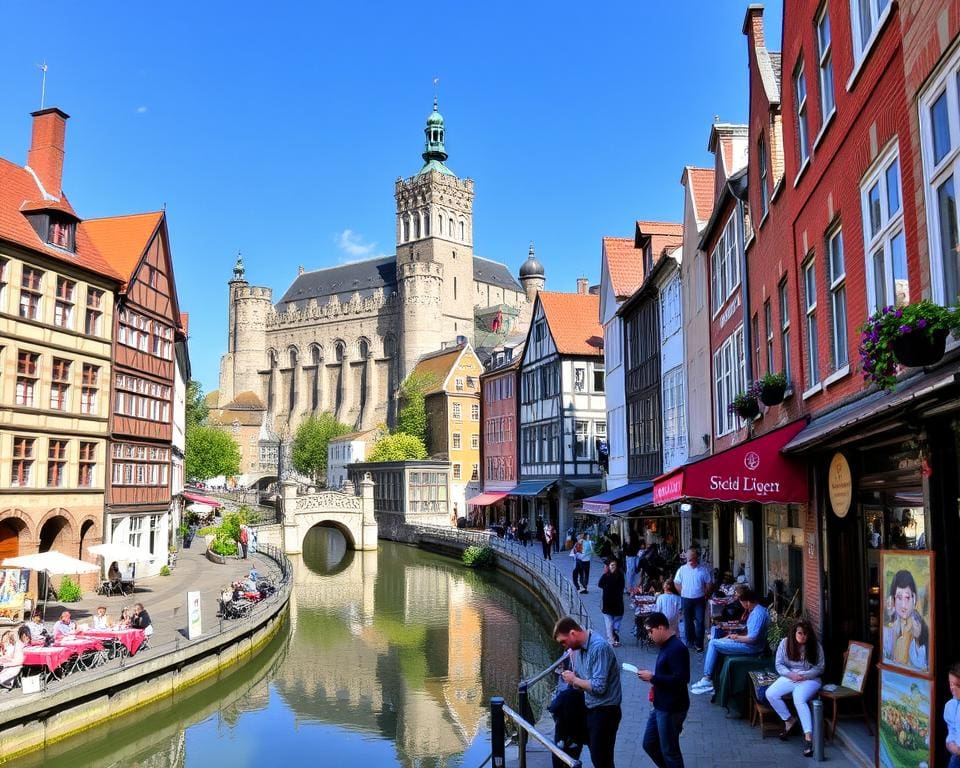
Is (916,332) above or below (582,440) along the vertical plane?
below

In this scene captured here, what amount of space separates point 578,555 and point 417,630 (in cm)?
681

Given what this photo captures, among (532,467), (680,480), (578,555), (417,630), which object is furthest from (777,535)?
(532,467)

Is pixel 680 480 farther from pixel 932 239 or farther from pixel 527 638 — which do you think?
pixel 527 638

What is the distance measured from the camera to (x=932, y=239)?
661 centimetres

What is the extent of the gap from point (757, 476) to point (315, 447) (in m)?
91.9

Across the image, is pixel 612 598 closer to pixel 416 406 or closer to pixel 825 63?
pixel 825 63

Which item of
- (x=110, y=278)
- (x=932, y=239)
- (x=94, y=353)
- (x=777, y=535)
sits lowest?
(x=777, y=535)

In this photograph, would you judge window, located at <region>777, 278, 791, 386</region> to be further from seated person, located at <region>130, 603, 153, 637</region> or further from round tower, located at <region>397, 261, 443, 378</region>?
round tower, located at <region>397, 261, 443, 378</region>

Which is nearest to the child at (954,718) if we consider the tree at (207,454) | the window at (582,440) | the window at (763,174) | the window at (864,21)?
the window at (864,21)

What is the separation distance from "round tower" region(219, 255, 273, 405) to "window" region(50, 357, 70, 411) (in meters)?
99.5

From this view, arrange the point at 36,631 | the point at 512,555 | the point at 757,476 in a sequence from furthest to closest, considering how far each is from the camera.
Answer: the point at 512,555 < the point at 36,631 < the point at 757,476

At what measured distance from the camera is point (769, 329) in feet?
46.7

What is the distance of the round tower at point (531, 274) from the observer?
131375mm

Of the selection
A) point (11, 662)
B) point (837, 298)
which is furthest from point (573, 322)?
point (837, 298)
